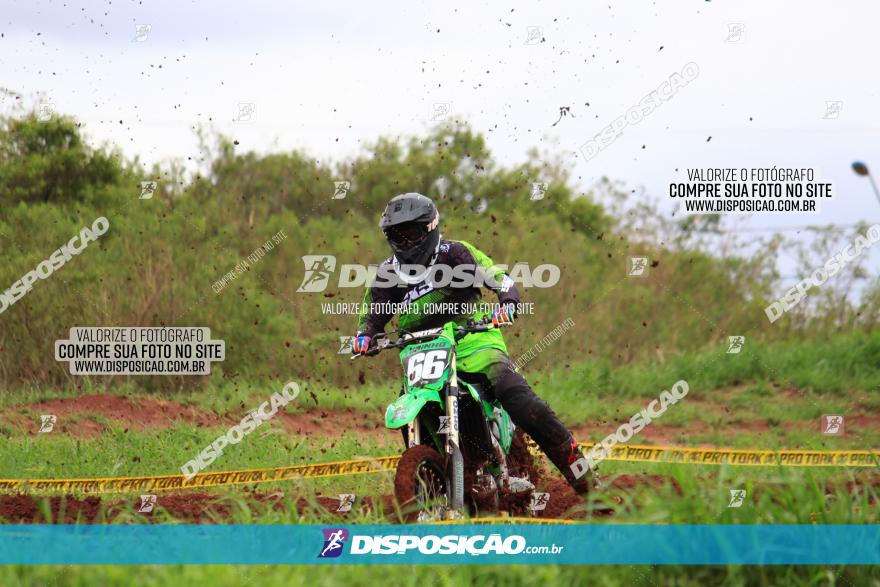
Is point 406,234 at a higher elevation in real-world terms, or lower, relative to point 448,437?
higher

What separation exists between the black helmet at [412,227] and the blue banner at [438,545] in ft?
7.27

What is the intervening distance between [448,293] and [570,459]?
5.04ft

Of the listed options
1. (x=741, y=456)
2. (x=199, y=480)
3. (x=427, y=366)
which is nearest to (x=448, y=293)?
(x=427, y=366)

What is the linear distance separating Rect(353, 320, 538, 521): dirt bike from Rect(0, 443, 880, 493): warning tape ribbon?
2078 millimetres

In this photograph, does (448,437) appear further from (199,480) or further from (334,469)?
(199,480)

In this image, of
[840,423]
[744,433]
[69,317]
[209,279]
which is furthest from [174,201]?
[840,423]

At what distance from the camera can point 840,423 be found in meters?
12.3

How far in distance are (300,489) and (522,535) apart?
133 inches

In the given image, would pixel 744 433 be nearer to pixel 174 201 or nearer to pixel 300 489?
pixel 300 489

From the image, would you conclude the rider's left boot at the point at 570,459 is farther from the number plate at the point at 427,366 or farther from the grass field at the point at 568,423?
the number plate at the point at 427,366

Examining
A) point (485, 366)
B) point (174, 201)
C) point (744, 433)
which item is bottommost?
point (744, 433)

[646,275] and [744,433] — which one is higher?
[646,275]

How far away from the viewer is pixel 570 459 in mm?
7414

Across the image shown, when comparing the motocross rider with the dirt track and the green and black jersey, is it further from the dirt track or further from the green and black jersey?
the dirt track
